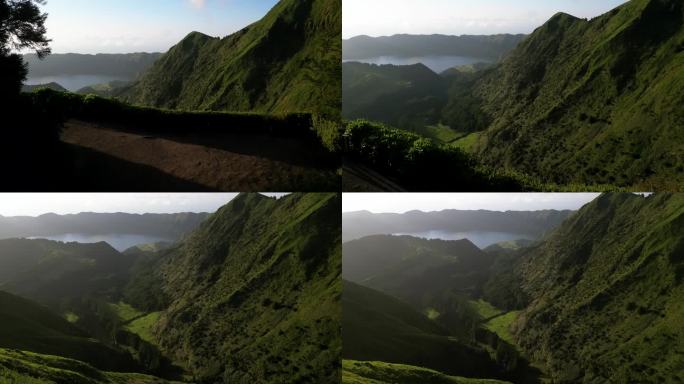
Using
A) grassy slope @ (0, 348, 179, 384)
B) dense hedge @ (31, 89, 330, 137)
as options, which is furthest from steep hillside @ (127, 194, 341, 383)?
dense hedge @ (31, 89, 330, 137)

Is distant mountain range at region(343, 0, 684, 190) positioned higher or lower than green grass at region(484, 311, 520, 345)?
higher

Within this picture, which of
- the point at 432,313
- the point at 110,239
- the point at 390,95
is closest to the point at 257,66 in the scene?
the point at 390,95

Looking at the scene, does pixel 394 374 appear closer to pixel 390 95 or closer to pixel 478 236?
pixel 478 236

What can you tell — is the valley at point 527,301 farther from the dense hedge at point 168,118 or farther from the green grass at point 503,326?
the dense hedge at point 168,118

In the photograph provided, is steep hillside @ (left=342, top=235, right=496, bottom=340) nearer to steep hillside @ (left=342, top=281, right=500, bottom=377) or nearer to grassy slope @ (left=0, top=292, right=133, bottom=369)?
steep hillside @ (left=342, top=281, right=500, bottom=377)

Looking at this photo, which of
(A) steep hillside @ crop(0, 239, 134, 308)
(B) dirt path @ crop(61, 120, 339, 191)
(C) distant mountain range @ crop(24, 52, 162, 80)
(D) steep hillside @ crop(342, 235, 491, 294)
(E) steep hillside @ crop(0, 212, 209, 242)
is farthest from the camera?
(C) distant mountain range @ crop(24, 52, 162, 80)

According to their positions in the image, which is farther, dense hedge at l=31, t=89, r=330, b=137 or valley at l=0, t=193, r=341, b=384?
valley at l=0, t=193, r=341, b=384

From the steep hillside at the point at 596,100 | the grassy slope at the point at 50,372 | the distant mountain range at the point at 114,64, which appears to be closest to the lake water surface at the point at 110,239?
the grassy slope at the point at 50,372
